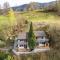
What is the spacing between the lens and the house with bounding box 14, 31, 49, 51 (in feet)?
4.67

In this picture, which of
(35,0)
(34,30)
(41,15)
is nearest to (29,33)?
(34,30)

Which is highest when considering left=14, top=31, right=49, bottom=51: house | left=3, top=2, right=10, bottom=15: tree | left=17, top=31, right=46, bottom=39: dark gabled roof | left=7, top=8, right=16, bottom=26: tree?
left=3, top=2, right=10, bottom=15: tree

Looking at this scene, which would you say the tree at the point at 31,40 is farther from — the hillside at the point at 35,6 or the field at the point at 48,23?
the hillside at the point at 35,6

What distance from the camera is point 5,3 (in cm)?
146

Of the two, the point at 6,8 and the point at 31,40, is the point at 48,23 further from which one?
the point at 6,8

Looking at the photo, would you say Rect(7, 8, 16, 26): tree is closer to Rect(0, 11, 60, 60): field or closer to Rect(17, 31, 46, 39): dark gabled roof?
Rect(0, 11, 60, 60): field

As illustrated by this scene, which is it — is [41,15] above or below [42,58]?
above

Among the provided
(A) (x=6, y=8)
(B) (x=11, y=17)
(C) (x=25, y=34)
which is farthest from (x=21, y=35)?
(A) (x=6, y=8)

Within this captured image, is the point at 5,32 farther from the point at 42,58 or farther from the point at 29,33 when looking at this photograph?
the point at 42,58

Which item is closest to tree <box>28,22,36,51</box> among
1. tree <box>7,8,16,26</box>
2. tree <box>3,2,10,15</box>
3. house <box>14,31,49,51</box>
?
house <box>14,31,49,51</box>

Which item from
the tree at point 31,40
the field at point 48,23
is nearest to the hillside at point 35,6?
the field at point 48,23

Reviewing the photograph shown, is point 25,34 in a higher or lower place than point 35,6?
lower

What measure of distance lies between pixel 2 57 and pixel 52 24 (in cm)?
58

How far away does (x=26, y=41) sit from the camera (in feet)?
4.70
